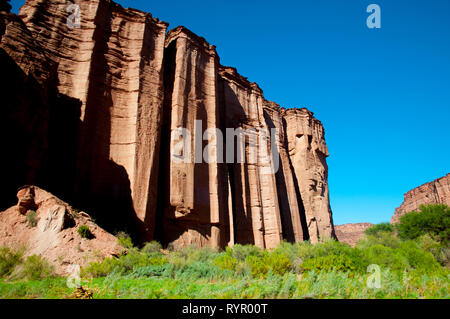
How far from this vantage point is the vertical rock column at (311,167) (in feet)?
103

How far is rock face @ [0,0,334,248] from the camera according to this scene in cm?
1300

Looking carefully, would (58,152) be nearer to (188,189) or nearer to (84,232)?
(84,232)

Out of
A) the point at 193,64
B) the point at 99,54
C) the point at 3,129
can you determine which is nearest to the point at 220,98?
the point at 193,64

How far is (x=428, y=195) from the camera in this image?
5684cm

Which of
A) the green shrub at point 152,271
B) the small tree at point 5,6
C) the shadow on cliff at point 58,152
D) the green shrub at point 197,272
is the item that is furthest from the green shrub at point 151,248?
the small tree at point 5,6

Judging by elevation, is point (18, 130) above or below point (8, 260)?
above

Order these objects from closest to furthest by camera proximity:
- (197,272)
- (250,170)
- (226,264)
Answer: (197,272)
(226,264)
(250,170)

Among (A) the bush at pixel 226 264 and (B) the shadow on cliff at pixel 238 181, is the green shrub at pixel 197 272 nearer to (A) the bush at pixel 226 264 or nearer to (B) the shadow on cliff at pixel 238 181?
(A) the bush at pixel 226 264

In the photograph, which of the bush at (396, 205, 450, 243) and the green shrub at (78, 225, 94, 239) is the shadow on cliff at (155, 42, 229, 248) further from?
the bush at (396, 205, 450, 243)

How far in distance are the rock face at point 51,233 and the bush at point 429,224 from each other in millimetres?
27496

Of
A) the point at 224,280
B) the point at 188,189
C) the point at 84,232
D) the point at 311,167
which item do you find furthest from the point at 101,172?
the point at 311,167

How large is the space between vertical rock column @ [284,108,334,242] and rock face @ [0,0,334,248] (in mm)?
8358

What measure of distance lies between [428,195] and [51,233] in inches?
2628
